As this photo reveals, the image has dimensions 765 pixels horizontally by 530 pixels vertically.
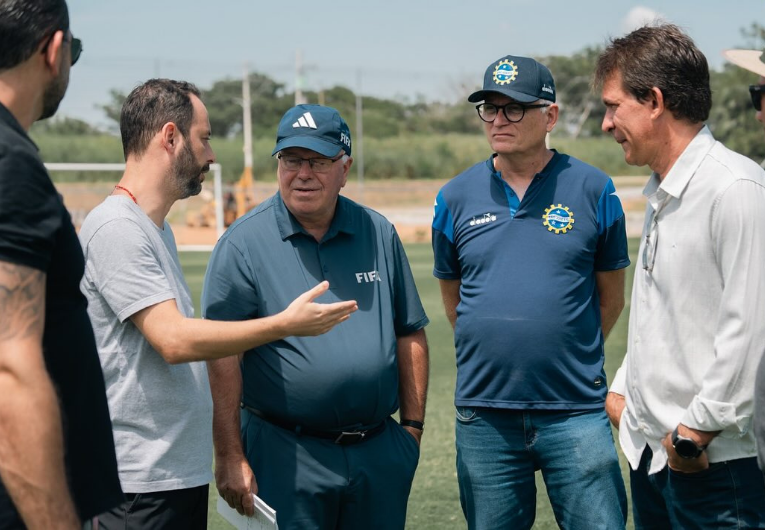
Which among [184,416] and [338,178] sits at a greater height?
[338,178]

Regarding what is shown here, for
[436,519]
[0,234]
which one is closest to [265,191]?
[436,519]

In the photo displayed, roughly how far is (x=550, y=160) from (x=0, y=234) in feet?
8.05

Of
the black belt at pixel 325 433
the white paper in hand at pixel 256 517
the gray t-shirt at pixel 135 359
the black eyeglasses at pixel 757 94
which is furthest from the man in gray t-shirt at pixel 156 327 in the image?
the black eyeglasses at pixel 757 94

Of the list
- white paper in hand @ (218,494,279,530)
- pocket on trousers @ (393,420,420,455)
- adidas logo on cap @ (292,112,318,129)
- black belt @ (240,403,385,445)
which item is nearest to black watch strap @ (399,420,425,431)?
pocket on trousers @ (393,420,420,455)

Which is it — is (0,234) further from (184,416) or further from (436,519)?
(436,519)

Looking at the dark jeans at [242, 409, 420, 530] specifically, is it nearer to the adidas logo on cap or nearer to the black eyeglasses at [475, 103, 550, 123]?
the adidas logo on cap

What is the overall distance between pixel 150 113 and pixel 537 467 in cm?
202

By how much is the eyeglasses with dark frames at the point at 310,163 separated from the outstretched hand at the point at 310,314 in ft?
2.51

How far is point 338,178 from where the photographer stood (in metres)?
3.70

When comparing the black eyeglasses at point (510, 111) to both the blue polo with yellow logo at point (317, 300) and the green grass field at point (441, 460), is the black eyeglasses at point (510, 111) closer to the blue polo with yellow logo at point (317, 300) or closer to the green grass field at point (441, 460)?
the blue polo with yellow logo at point (317, 300)

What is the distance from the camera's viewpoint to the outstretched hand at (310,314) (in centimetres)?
289

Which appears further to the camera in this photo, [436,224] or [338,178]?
[436,224]

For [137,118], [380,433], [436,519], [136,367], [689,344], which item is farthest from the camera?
[436,519]

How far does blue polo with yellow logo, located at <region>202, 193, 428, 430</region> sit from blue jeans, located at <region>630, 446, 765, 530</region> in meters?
1.09
